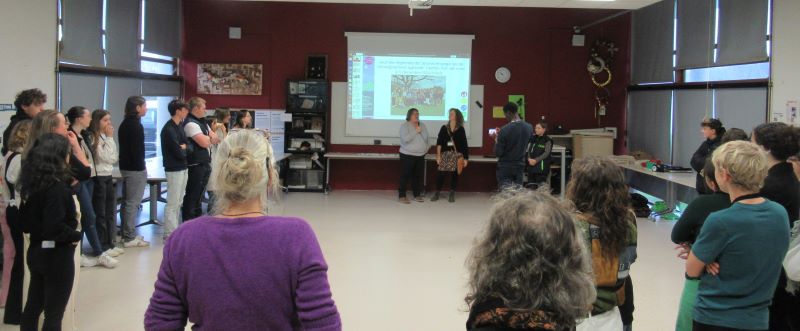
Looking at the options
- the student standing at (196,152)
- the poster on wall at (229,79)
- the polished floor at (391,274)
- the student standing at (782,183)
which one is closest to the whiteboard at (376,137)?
the poster on wall at (229,79)

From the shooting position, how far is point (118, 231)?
7152 millimetres

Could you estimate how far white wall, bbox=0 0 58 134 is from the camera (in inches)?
227

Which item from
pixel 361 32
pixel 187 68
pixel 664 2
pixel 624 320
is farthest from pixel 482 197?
pixel 624 320

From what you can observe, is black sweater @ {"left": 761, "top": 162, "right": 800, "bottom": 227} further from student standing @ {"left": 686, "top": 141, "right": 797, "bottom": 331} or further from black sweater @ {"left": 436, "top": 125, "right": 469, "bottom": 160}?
black sweater @ {"left": 436, "top": 125, "right": 469, "bottom": 160}

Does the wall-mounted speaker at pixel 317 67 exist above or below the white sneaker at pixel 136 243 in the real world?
above

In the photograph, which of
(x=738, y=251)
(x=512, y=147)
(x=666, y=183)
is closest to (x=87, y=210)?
(x=512, y=147)

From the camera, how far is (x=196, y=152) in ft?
23.1

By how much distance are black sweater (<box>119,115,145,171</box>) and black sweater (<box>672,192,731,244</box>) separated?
502 centimetres

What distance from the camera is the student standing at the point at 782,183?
3.06 meters

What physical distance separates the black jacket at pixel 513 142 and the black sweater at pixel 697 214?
465cm

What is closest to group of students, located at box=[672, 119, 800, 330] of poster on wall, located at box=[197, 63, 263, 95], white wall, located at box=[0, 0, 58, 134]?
white wall, located at box=[0, 0, 58, 134]

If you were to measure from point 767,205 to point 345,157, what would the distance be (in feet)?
27.9

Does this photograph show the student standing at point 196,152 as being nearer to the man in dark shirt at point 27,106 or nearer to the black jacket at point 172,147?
the black jacket at point 172,147

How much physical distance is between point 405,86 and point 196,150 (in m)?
4.65
